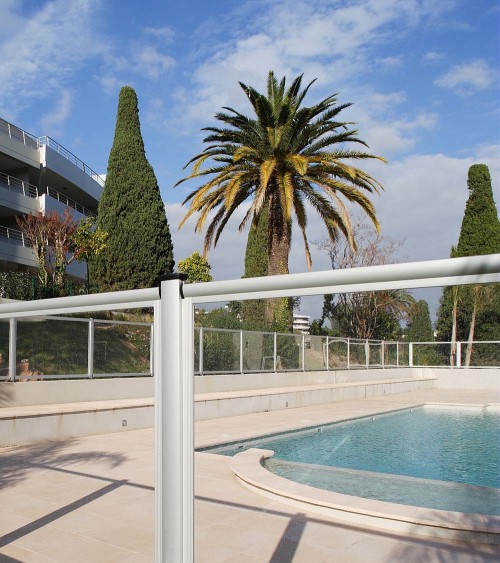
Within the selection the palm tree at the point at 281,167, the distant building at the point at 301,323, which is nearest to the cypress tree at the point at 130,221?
the palm tree at the point at 281,167

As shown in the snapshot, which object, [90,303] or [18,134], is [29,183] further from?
[90,303]

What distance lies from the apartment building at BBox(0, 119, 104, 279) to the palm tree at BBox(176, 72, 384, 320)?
1613cm

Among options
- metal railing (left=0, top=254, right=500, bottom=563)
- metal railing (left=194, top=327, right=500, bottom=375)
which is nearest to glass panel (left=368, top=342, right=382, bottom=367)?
metal railing (left=194, top=327, right=500, bottom=375)

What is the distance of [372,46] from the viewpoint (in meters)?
10.8

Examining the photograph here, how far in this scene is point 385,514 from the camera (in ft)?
16.4

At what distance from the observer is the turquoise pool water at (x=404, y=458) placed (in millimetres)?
6512

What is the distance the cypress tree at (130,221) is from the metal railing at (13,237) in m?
9.28

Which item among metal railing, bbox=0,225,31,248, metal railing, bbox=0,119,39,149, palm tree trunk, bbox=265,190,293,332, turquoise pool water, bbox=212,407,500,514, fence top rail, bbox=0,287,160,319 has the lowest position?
turquoise pool water, bbox=212,407,500,514

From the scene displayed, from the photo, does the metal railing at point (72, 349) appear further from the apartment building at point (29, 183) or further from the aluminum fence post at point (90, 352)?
the apartment building at point (29, 183)

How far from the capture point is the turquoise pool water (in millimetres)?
6512

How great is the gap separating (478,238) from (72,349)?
28511mm

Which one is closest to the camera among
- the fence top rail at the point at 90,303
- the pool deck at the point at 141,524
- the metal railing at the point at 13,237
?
the fence top rail at the point at 90,303

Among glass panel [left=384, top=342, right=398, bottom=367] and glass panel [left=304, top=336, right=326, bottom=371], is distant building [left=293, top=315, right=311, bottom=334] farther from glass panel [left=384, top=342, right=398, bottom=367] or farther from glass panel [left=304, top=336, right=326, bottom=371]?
glass panel [left=304, top=336, right=326, bottom=371]

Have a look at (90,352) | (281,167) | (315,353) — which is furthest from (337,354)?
(90,352)
